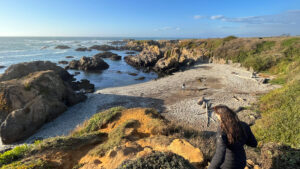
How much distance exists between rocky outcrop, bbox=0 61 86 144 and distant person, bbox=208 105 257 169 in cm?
1416

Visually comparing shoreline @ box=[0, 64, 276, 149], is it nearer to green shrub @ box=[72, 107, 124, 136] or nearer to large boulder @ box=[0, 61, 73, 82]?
green shrub @ box=[72, 107, 124, 136]

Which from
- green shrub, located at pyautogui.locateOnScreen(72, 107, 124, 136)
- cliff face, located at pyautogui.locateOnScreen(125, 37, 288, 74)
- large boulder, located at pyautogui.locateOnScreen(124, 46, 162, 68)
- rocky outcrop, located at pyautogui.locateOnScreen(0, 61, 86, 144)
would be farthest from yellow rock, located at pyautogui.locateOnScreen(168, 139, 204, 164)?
large boulder, located at pyautogui.locateOnScreen(124, 46, 162, 68)

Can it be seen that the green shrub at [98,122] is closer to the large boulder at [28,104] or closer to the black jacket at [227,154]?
the large boulder at [28,104]

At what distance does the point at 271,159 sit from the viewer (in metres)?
4.45

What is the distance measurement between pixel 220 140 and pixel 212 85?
2011cm

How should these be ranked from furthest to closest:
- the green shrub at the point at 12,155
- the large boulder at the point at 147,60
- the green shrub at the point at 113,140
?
the large boulder at the point at 147,60 < the green shrub at the point at 113,140 < the green shrub at the point at 12,155

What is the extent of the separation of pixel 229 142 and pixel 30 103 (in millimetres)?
15746

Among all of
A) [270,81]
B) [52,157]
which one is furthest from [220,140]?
[270,81]

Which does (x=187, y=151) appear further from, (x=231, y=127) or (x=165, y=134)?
(x=231, y=127)

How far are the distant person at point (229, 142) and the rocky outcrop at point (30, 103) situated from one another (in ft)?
46.5

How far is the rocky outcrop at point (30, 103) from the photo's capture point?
11.3 meters

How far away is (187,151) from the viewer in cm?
471

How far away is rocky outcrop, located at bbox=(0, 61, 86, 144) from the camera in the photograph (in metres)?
11.3

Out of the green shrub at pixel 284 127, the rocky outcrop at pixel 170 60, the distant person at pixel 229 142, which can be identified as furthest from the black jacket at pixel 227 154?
the rocky outcrop at pixel 170 60
